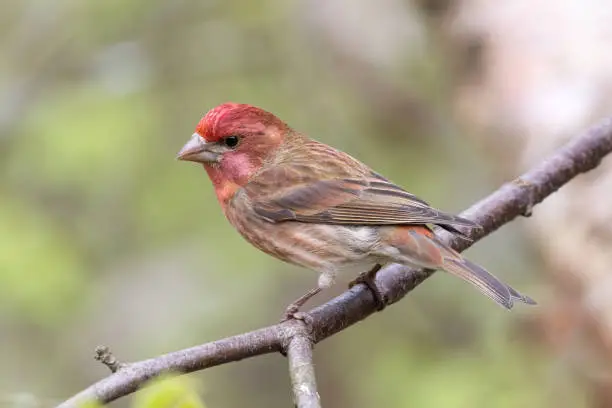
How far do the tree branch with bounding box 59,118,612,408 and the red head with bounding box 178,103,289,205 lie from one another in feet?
3.19

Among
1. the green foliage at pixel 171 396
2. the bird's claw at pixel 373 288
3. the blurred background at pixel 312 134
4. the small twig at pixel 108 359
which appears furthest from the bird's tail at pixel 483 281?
the green foliage at pixel 171 396

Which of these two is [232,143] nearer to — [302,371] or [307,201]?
[307,201]

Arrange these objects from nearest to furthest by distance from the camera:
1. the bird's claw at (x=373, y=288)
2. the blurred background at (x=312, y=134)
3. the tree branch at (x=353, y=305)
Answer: the tree branch at (x=353, y=305)
the bird's claw at (x=373, y=288)
the blurred background at (x=312, y=134)

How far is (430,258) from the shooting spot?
12.8 ft

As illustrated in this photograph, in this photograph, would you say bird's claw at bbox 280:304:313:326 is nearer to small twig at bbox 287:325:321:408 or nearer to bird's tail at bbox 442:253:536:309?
small twig at bbox 287:325:321:408

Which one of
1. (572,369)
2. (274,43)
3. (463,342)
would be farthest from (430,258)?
(274,43)

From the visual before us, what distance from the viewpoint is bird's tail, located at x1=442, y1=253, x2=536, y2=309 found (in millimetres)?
3691

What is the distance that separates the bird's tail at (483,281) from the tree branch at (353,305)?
0.51 ft

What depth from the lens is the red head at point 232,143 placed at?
178 inches

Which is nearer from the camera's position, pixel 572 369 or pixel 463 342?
pixel 572 369

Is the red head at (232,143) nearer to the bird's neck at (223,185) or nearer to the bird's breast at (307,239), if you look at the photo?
the bird's neck at (223,185)

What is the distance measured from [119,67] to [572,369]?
11.6 ft

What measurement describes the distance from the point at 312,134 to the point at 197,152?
3245 millimetres

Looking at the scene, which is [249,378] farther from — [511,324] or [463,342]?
[511,324]
